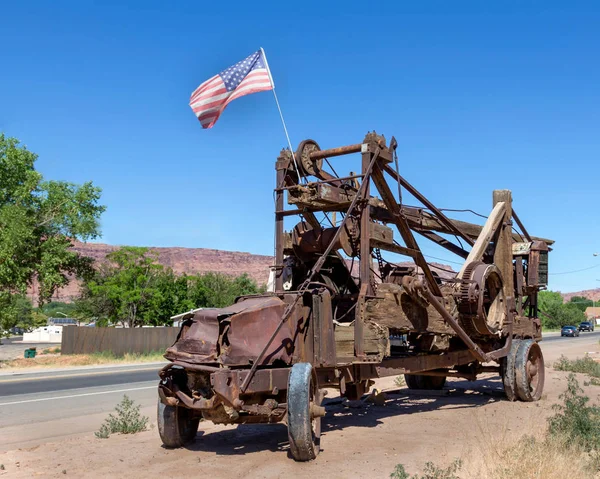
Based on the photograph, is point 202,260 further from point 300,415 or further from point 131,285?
point 300,415

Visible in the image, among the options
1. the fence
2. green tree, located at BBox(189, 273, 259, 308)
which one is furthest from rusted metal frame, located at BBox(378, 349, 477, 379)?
green tree, located at BBox(189, 273, 259, 308)

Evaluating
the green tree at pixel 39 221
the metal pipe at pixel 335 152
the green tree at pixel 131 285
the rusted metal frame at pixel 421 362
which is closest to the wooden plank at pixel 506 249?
the rusted metal frame at pixel 421 362

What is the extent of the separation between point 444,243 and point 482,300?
2.50m

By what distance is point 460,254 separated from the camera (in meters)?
14.8

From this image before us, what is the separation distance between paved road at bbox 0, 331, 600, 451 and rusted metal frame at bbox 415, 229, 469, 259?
6.78 meters

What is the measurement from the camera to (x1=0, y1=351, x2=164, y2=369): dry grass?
109ft

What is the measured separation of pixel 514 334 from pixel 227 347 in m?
8.47

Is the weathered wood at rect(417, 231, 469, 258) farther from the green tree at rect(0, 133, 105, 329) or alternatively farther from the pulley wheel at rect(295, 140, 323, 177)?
the green tree at rect(0, 133, 105, 329)

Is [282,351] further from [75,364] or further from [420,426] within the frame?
[75,364]

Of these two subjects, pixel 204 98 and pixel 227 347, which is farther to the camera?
pixel 204 98

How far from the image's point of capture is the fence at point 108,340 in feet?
127

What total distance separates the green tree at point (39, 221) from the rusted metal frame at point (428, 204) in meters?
23.9

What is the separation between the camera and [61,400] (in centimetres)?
1725

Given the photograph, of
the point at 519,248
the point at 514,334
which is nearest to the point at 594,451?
the point at 514,334
